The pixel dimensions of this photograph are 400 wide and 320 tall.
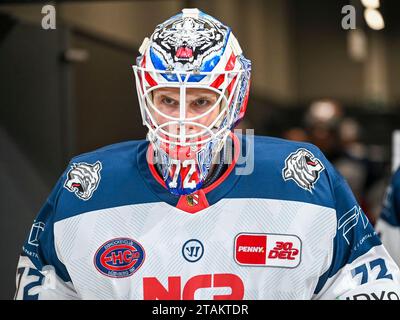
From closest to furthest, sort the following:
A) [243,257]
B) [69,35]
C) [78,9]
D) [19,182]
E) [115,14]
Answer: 1. [243,257]
2. [19,182]
3. [69,35]
4. [78,9]
5. [115,14]

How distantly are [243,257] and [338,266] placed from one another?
265 millimetres

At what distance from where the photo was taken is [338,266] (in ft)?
8.23

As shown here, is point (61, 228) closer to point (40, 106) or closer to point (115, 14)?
point (40, 106)

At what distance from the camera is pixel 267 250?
247cm

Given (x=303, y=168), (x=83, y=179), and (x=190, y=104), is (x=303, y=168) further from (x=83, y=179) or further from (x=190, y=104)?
(x=83, y=179)

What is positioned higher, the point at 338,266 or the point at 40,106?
the point at 40,106

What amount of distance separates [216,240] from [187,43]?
0.52m

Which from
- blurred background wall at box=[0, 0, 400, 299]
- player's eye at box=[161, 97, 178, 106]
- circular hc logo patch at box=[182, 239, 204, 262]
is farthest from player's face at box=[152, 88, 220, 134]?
blurred background wall at box=[0, 0, 400, 299]

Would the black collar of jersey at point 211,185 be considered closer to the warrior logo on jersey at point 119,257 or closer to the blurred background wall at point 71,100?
the warrior logo on jersey at point 119,257

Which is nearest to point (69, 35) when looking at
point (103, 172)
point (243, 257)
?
point (103, 172)

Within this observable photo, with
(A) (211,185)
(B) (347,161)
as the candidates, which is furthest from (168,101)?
(B) (347,161)

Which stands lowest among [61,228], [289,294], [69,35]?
[289,294]

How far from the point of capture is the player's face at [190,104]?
7.82ft
